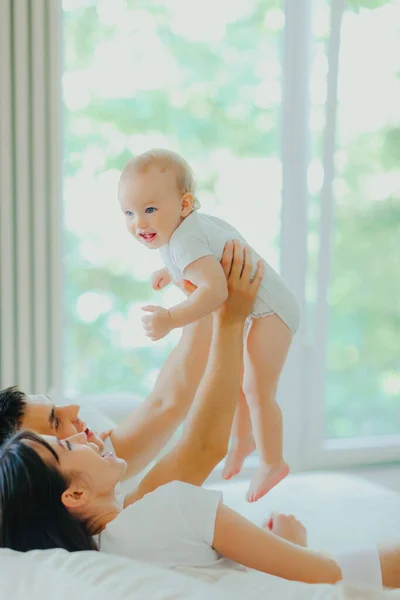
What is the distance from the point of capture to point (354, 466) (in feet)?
11.6

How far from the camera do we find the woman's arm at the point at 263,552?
4.07 ft

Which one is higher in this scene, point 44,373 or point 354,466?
point 44,373

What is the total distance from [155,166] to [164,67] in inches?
84.4

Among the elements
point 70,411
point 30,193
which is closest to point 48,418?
point 70,411

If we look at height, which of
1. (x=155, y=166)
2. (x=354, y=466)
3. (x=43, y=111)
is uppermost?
(x=43, y=111)

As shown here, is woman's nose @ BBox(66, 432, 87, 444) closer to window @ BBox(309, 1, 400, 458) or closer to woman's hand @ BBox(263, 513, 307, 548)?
woman's hand @ BBox(263, 513, 307, 548)

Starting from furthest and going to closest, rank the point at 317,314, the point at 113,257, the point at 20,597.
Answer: the point at 113,257
the point at 317,314
the point at 20,597

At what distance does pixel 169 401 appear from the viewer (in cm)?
176

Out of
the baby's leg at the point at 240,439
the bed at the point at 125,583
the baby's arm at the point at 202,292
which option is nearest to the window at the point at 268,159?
the baby's leg at the point at 240,439

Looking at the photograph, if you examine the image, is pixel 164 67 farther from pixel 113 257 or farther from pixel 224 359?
pixel 224 359

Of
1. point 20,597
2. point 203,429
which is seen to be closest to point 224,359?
point 203,429

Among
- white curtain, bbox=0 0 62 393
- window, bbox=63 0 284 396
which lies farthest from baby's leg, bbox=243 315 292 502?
window, bbox=63 0 284 396

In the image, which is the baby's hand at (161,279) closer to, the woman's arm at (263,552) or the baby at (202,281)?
the baby at (202,281)

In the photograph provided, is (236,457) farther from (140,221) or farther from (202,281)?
(140,221)
